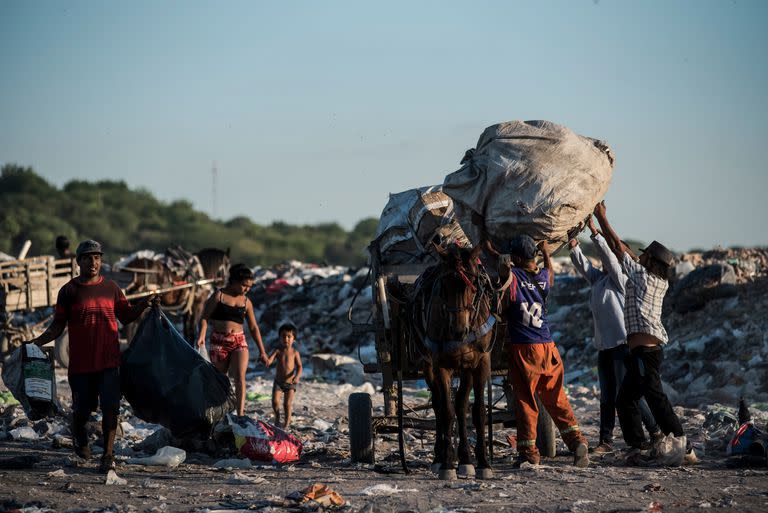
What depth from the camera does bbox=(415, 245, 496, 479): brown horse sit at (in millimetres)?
7344

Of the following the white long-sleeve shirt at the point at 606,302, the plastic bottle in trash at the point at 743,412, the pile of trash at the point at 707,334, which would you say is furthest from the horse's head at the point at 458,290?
the pile of trash at the point at 707,334

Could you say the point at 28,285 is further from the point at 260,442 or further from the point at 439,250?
the point at 439,250

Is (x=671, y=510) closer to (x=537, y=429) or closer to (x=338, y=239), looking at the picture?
(x=537, y=429)

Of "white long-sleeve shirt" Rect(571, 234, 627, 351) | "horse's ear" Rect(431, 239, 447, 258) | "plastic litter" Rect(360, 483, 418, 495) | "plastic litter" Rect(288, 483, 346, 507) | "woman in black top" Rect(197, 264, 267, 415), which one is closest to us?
"plastic litter" Rect(288, 483, 346, 507)

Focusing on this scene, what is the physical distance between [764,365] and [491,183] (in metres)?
6.94

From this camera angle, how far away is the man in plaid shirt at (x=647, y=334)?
26.8ft

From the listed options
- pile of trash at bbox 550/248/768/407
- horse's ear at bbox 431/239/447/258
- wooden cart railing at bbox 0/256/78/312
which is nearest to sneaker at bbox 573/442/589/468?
horse's ear at bbox 431/239/447/258

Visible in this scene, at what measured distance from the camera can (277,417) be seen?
1056 cm

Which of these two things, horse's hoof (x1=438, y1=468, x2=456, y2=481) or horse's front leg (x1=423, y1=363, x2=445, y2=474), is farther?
horse's front leg (x1=423, y1=363, x2=445, y2=474)

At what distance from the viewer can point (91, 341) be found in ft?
26.1

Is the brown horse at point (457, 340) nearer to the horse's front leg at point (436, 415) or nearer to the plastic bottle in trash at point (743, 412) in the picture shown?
the horse's front leg at point (436, 415)

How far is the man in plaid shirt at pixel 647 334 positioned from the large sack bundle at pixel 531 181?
0.62 m

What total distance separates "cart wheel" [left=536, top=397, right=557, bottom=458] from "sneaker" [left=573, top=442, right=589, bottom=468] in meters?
0.59

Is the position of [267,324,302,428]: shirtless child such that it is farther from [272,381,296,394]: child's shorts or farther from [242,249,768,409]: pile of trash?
[242,249,768,409]: pile of trash
